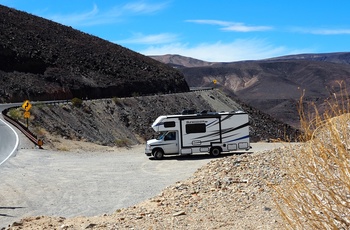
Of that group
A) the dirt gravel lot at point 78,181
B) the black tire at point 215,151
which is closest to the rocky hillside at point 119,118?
the dirt gravel lot at point 78,181

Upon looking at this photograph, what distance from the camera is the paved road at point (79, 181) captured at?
1622cm

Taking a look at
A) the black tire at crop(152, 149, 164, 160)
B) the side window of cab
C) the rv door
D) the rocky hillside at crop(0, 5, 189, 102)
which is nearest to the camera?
the rv door

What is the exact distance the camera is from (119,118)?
55.2 meters

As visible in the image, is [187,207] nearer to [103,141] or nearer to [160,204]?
[160,204]

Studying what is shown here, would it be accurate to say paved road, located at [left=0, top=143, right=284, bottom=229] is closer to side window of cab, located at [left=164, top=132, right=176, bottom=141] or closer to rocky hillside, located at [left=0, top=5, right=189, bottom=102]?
side window of cab, located at [left=164, top=132, right=176, bottom=141]

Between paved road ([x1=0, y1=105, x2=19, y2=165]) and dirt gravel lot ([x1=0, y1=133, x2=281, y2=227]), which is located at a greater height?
paved road ([x1=0, y1=105, x2=19, y2=165])

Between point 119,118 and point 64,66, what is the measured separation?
24847 millimetres

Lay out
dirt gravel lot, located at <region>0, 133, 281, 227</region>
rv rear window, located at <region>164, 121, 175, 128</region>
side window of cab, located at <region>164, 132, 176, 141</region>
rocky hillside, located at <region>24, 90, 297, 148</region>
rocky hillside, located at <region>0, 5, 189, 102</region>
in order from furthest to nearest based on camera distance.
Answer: rocky hillside, located at <region>0, 5, 189, 102</region> < rocky hillside, located at <region>24, 90, 297, 148</region> < side window of cab, located at <region>164, 132, 176, 141</region> < rv rear window, located at <region>164, 121, 175, 128</region> < dirt gravel lot, located at <region>0, 133, 281, 227</region>

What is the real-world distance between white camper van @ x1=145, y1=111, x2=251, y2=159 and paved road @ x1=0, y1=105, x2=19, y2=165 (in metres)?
8.56

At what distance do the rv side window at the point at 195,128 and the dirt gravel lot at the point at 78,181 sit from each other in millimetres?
1644

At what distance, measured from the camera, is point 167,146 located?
29.4 meters

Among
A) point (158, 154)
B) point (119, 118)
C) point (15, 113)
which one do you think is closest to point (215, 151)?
point (158, 154)

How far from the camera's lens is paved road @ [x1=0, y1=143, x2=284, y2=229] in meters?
16.2

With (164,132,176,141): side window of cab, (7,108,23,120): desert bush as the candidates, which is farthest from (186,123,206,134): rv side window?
(7,108,23,120): desert bush
